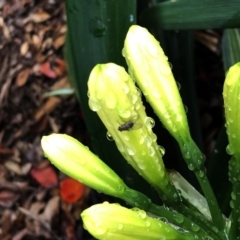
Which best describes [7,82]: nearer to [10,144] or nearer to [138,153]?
[10,144]

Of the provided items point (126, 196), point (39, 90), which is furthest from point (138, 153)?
point (39, 90)

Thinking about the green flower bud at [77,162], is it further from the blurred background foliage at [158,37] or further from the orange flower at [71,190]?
the orange flower at [71,190]

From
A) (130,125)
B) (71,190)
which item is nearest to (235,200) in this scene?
(130,125)

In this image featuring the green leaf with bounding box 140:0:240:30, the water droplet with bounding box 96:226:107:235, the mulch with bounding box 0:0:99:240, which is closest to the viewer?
the water droplet with bounding box 96:226:107:235

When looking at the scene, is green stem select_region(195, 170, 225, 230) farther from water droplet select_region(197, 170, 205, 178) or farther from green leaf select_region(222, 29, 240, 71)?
green leaf select_region(222, 29, 240, 71)

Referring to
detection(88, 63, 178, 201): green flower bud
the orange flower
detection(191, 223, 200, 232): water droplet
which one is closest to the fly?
detection(88, 63, 178, 201): green flower bud

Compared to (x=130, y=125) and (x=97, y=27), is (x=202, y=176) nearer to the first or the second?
(x=130, y=125)

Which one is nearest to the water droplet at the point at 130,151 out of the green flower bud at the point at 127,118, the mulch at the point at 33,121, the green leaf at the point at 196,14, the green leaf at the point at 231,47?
the green flower bud at the point at 127,118
